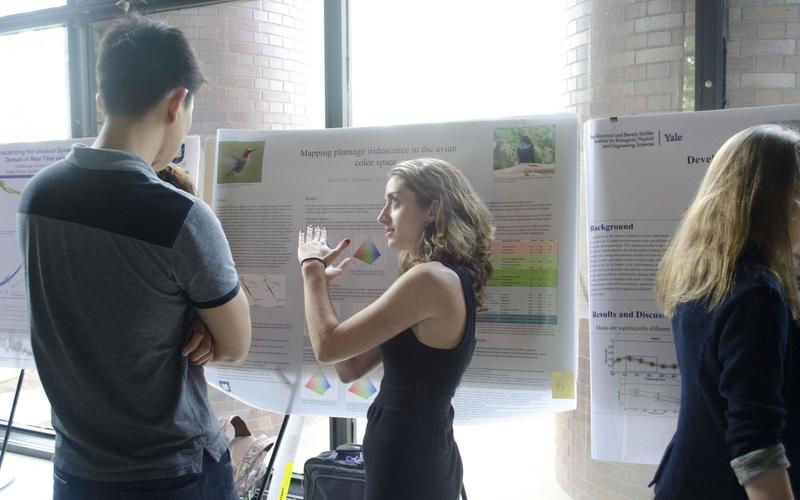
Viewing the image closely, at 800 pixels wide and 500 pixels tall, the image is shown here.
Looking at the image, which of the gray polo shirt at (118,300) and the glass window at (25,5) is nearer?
the gray polo shirt at (118,300)

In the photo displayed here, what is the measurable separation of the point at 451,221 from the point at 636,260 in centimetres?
57

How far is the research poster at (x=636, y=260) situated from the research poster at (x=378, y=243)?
82mm

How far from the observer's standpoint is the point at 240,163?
2.09 meters

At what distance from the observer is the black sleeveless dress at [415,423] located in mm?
1400

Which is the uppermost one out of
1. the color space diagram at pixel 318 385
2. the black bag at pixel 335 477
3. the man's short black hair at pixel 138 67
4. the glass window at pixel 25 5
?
the glass window at pixel 25 5

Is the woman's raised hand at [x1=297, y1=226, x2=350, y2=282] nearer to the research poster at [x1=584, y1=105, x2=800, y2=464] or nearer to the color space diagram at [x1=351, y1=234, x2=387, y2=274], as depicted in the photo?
the color space diagram at [x1=351, y1=234, x2=387, y2=274]

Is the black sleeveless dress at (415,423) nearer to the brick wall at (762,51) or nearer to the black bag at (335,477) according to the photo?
the black bag at (335,477)

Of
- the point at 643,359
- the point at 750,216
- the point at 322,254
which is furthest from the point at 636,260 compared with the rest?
the point at 322,254

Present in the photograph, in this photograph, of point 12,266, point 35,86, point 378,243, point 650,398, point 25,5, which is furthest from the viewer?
point 35,86

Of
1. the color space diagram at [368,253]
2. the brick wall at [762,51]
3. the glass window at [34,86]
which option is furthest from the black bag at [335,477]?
the glass window at [34,86]

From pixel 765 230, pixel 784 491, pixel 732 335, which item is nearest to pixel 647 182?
pixel 765 230

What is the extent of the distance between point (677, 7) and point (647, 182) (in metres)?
0.81

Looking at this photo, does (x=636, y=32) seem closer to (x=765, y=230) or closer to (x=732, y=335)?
(x=765, y=230)

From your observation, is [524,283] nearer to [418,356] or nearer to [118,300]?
[418,356]
